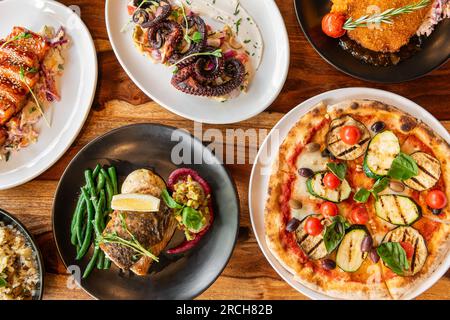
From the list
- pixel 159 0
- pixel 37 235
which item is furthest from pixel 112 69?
pixel 37 235

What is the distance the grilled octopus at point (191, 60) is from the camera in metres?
3.84

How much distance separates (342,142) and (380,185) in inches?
17.2

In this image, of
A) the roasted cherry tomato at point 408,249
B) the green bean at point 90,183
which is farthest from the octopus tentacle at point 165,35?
the roasted cherry tomato at point 408,249

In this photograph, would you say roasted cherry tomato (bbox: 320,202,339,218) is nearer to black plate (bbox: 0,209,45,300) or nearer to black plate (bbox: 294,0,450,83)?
black plate (bbox: 294,0,450,83)

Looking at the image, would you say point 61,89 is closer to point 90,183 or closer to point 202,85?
point 90,183

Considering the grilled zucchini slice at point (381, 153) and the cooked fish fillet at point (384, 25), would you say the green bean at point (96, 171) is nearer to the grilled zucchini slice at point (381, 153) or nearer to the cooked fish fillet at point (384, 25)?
the grilled zucchini slice at point (381, 153)

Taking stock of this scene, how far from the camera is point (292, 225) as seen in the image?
3744 mm

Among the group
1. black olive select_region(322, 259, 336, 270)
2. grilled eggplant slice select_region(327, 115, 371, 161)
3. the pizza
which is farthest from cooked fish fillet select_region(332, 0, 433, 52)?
black olive select_region(322, 259, 336, 270)

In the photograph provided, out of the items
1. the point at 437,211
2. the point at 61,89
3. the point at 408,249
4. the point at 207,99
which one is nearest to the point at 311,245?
the point at 408,249

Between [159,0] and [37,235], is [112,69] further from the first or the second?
[37,235]

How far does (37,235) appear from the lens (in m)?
4.09

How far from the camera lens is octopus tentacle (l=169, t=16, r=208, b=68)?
386 centimetres

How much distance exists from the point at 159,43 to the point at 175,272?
182cm

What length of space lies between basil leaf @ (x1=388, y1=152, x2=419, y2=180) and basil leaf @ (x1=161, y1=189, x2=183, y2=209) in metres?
1.61
